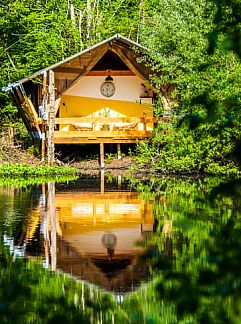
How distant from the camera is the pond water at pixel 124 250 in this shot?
133 inches

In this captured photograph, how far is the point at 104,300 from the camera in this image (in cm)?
657

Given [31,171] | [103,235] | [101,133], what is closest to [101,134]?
[101,133]

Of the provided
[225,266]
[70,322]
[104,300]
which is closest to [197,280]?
[225,266]

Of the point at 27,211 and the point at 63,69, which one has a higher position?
the point at 63,69

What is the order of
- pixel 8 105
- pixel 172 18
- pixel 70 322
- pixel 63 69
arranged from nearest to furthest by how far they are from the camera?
pixel 70 322 → pixel 172 18 → pixel 63 69 → pixel 8 105

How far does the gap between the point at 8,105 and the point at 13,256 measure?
2658cm

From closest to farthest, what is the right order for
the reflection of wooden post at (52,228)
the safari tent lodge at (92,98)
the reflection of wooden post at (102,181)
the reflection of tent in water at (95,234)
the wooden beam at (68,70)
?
the reflection of tent in water at (95,234) → the reflection of wooden post at (52,228) → the reflection of wooden post at (102,181) → the safari tent lodge at (92,98) → the wooden beam at (68,70)

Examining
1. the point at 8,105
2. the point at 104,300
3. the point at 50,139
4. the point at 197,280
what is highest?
the point at 8,105

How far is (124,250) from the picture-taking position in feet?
32.3

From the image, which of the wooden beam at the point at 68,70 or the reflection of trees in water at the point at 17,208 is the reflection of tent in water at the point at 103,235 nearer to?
the reflection of trees in water at the point at 17,208

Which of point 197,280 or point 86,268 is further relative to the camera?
point 86,268

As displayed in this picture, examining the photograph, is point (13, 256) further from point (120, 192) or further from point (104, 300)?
point (120, 192)

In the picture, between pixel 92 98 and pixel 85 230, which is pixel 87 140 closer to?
pixel 92 98

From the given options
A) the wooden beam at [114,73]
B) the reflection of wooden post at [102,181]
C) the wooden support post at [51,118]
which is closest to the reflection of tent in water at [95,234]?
the reflection of wooden post at [102,181]
